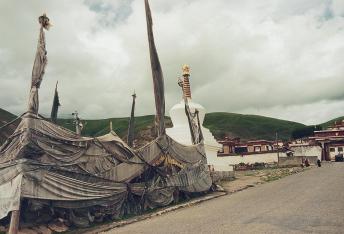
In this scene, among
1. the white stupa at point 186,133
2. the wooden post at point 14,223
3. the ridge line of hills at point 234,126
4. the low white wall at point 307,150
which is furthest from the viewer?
the ridge line of hills at point 234,126

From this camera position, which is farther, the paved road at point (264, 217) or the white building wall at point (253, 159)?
the white building wall at point (253, 159)

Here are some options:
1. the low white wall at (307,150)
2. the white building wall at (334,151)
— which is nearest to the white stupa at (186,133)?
the low white wall at (307,150)

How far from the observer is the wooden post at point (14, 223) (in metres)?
10.8

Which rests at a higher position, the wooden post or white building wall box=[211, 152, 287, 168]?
white building wall box=[211, 152, 287, 168]

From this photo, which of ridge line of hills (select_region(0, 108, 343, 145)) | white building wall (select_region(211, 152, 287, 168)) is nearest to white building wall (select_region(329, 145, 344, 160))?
white building wall (select_region(211, 152, 287, 168))

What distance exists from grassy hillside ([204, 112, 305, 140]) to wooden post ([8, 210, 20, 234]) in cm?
10509

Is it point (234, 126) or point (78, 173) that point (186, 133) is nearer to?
point (78, 173)

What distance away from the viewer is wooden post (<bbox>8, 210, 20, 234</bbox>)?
10766 mm

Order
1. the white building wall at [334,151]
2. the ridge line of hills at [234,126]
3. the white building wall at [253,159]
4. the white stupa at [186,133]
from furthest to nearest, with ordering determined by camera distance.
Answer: the ridge line of hills at [234,126] → the white building wall at [334,151] → the white building wall at [253,159] → the white stupa at [186,133]

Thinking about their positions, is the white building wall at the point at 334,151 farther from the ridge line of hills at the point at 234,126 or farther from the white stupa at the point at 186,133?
the ridge line of hills at the point at 234,126

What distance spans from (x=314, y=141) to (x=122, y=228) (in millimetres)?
51011

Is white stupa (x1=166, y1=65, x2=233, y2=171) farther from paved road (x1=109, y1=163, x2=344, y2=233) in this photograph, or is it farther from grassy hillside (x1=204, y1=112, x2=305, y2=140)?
grassy hillside (x1=204, y1=112, x2=305, y2=140)

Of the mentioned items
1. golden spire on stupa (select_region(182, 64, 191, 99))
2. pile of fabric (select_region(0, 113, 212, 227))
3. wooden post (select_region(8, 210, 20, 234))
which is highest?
golden spire on stupa (select_region(182, 64, 191, 99))

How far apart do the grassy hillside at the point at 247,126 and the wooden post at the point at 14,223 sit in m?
105
